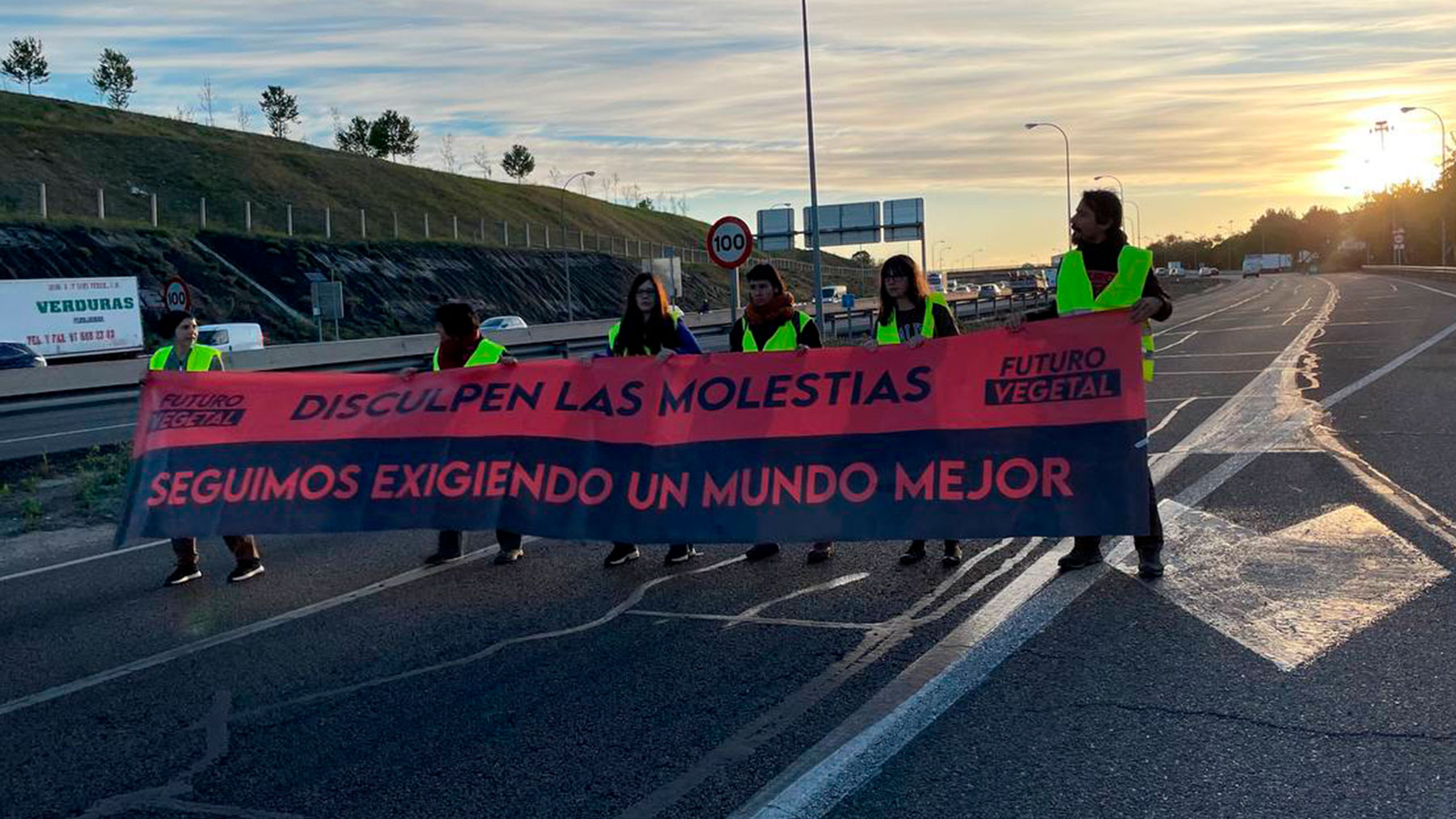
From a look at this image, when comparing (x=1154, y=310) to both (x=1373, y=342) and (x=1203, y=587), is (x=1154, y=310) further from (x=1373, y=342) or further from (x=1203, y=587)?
(x=1373, y=342)

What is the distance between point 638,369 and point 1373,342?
20.5 m

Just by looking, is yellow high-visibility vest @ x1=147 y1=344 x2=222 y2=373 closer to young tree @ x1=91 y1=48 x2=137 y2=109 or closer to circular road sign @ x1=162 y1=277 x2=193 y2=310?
circular road sign @ x1=162 y1=277 x2=193 y2=310

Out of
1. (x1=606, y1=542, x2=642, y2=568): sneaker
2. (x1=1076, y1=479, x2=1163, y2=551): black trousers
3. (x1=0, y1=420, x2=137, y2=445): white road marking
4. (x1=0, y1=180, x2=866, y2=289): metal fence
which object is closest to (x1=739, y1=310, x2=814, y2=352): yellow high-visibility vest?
(x1=606, y1=542, x2=642, y2=568): sneaker

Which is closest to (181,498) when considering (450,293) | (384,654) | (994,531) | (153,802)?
(384,654)

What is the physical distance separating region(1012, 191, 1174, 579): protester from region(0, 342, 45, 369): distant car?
34.4m

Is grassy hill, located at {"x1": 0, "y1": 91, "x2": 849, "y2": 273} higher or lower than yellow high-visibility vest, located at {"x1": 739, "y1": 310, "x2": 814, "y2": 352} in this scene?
higher

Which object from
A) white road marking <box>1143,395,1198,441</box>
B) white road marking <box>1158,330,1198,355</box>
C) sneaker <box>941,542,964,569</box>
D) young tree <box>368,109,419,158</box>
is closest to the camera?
sneaker <box>941,542,964,569</box>

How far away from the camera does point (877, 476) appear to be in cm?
710

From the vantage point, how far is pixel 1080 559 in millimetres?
7078

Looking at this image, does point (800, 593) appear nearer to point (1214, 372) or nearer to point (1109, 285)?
point (1109, 285)

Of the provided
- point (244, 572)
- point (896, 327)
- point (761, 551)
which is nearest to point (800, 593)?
point (761, 551)

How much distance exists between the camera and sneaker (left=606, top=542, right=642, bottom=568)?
7945 millimetres

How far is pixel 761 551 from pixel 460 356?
7.58ft

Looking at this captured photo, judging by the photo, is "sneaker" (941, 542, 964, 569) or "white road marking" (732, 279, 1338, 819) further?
"sneaker" (941, 542, 964, 569)
